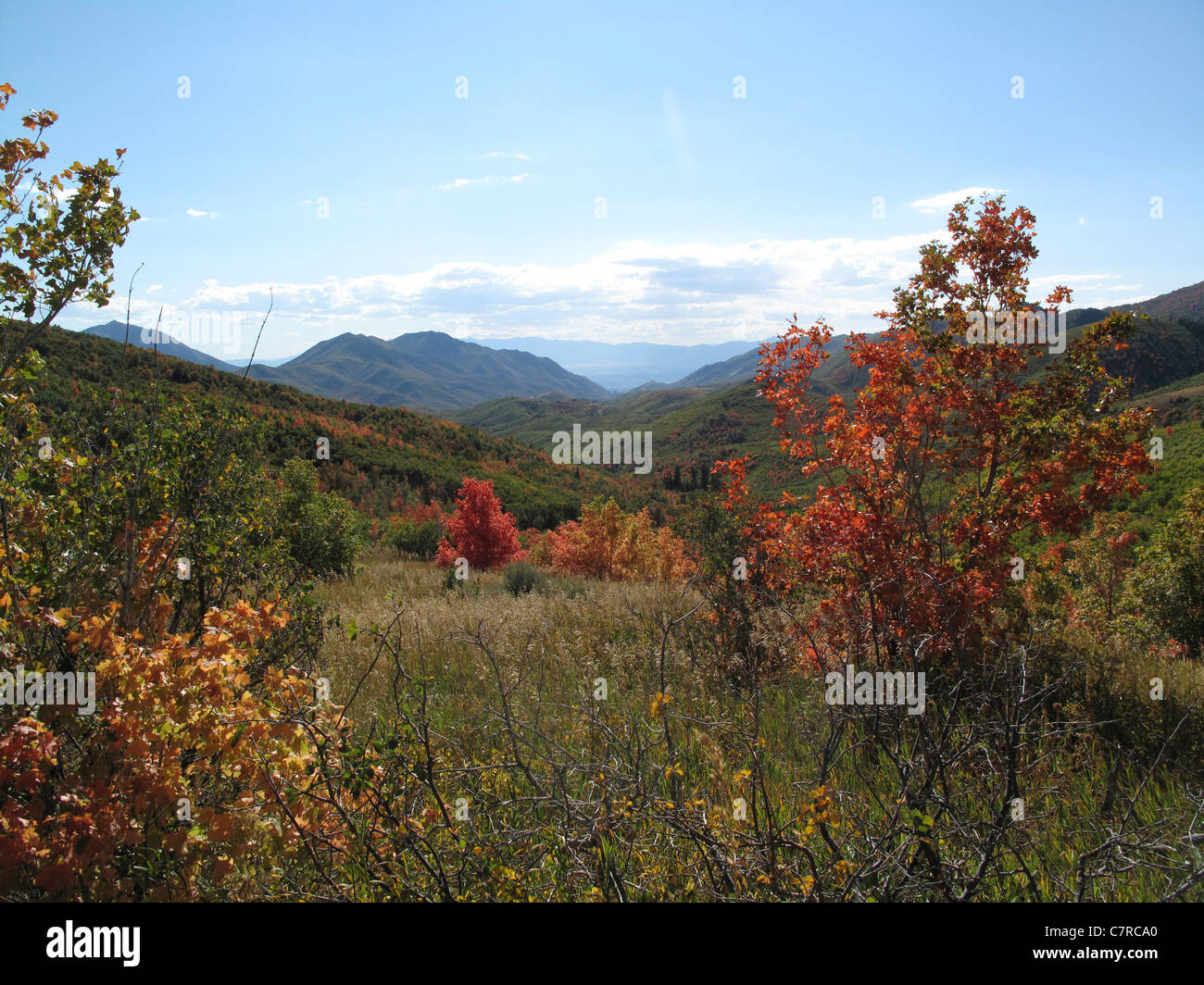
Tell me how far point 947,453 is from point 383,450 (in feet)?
147

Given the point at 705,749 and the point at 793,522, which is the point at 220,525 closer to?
the point at 705,749

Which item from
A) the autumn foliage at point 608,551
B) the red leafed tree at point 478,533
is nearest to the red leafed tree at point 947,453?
the autumn foliage at point 608,551

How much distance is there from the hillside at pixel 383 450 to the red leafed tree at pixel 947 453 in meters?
22.7

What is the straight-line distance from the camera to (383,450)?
150ft

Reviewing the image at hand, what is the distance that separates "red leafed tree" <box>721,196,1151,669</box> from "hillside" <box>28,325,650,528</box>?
22.7 m

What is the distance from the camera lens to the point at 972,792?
126 inches

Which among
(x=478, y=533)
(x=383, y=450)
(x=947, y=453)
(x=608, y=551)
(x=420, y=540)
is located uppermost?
(x=383, y=450)

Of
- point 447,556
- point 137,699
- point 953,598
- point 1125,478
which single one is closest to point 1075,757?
point 953,598

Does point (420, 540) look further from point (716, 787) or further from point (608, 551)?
point (716, 787)

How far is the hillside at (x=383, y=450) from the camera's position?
34.9m

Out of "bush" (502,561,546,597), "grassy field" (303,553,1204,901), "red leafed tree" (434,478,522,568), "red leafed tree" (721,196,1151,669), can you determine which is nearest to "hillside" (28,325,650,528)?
"red leafed tree" (434,478,522,568)

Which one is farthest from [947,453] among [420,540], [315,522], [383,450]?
[383,450]

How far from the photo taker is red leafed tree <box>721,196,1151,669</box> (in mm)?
4902
